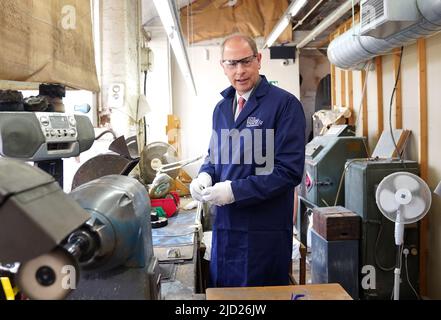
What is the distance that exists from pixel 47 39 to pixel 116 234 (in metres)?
1.11

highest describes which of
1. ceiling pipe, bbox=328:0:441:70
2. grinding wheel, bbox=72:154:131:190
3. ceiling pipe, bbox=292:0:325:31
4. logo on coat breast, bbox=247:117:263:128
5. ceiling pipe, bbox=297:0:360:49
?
ceiling pipe, bbox=292:0:325:31

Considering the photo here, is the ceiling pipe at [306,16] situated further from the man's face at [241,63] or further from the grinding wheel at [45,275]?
the grinding wheel at [45,275]

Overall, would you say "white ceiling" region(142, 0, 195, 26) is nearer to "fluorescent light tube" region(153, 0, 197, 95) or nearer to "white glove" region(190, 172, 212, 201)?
"fluorescent light tube" region(153, 0, 197, 95)

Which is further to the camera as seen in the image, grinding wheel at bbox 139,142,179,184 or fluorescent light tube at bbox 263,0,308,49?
grinding wheel at bbox 139,142,179,184

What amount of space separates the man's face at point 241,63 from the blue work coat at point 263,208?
0.20 ft

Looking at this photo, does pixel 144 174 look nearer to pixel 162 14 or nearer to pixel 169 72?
pixel 162 14

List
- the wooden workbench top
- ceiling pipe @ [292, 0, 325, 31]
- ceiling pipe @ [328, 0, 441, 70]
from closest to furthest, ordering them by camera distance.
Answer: the wooden workbench top → ceiling pipe @ [328, 0, 441, 70] → ceiling pipe @ [292, 0, 325, 31]

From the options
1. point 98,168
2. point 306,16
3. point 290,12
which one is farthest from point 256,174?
point 306,16

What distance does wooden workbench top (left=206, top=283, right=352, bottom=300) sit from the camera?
1299 millimetres

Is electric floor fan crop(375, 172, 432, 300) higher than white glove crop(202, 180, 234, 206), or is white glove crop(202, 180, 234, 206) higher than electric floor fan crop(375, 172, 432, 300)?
white glove crop(202, 180, 234, 206)

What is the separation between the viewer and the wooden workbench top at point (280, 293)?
1.30 metres

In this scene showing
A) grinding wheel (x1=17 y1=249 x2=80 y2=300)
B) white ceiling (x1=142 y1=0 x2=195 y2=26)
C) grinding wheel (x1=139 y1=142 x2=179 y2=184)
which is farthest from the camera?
white ceiling (x1=142 y1=0 x2=195 y2=26)

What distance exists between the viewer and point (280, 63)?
675 centimetres

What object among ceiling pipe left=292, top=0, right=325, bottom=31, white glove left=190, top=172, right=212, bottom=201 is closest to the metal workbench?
white glove left=190, top=172, right=212, bottom=201
